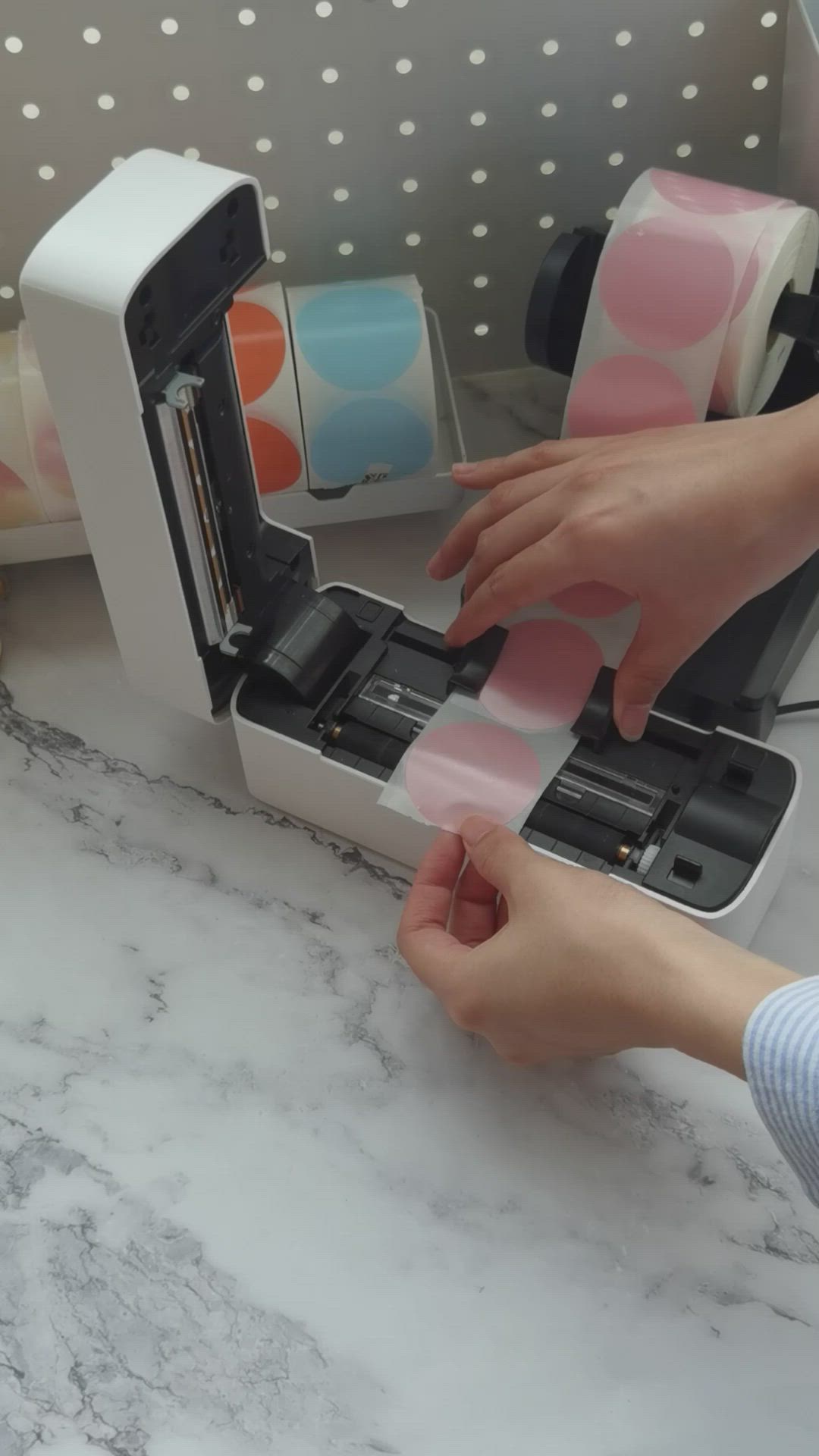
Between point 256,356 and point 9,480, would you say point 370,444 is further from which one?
point 9,480

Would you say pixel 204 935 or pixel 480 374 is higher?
pixel 480 374

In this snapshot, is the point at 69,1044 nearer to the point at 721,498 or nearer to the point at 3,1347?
the point at 3,1347

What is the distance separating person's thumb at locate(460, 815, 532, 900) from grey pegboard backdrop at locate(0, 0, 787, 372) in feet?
1.40

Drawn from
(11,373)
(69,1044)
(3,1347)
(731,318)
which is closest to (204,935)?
(69,1044)

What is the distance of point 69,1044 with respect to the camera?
2.27 ft

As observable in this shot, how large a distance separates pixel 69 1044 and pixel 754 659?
44 cm

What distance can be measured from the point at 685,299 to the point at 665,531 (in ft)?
0.53

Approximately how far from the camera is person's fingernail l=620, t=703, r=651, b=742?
0.68m

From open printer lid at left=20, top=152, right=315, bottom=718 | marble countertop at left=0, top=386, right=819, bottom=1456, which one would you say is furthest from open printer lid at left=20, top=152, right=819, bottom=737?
marble countertop at left=0, top=386, right=819, bottom=1456

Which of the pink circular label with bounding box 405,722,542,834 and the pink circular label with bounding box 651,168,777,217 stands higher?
the pink circular label with bounding box 651,168,777,217

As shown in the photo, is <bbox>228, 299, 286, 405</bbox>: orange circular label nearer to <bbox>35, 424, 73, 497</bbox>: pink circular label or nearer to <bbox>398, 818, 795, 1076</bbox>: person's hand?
<bbox>35, 424, 73, 497</bbox>: pink circular label

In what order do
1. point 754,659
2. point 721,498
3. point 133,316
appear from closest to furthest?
point 133,316
point 721,498
point 754,659

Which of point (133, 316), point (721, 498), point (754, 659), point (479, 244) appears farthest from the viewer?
point (479, 244)

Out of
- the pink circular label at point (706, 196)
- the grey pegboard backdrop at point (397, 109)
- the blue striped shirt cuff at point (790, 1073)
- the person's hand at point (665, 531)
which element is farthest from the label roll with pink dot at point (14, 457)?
the blue striped shirt cuff at point (790, 1073)
